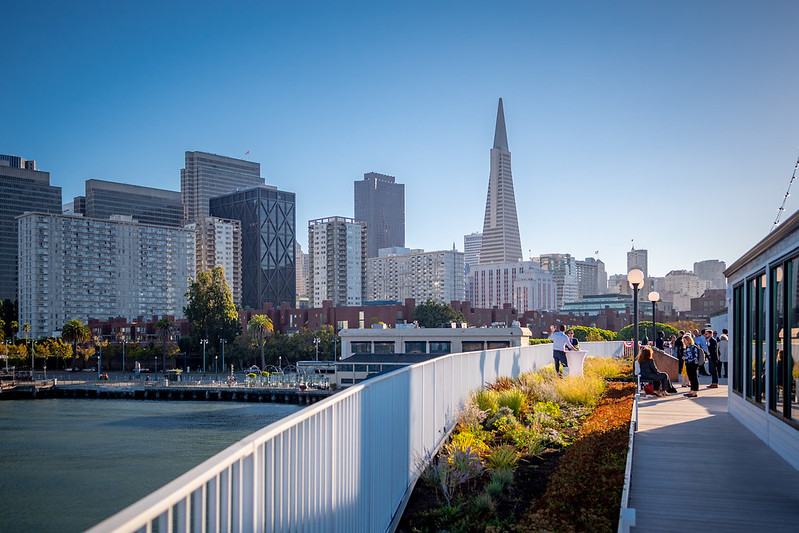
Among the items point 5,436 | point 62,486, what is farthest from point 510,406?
point 5,436

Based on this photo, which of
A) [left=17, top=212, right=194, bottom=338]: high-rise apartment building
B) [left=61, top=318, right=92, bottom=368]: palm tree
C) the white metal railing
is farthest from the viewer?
[left=17, top=212, right=194, bottom=338]: high-rise apartment building

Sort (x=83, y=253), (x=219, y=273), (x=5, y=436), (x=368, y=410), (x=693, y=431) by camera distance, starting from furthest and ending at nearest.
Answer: (x=83, y=253)
(x=219, y=273)
(x=5, y=436)
(x=693, y=431)
(x=368, y=410)

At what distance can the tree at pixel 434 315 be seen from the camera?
112 m

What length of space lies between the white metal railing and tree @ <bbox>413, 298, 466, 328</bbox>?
334ft

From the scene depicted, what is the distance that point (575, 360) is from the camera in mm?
18406

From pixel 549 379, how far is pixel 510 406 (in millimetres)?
4413

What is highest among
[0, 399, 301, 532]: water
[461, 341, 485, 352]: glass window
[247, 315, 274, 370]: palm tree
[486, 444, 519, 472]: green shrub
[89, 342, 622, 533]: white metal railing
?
[89, 342, 622, 533]: white metal railing

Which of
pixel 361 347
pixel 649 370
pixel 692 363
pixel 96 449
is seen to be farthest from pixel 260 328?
pixel 649 370

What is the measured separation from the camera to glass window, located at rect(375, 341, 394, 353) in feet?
242

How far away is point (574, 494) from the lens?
7.20 m

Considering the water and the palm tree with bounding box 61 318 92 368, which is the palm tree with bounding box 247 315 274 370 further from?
the palm tree with bounding box 61 318 92 368

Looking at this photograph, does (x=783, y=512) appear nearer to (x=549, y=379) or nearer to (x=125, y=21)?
(x=549, y=379)

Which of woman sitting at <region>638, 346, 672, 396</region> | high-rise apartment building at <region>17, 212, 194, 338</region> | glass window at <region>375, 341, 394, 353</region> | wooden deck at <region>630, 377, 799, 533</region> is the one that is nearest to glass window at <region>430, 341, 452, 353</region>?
glass window at <region>375, 341, 394, 353</region>

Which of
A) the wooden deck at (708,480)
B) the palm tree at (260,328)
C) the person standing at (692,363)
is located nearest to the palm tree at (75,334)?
the palm tree at (260,328)
